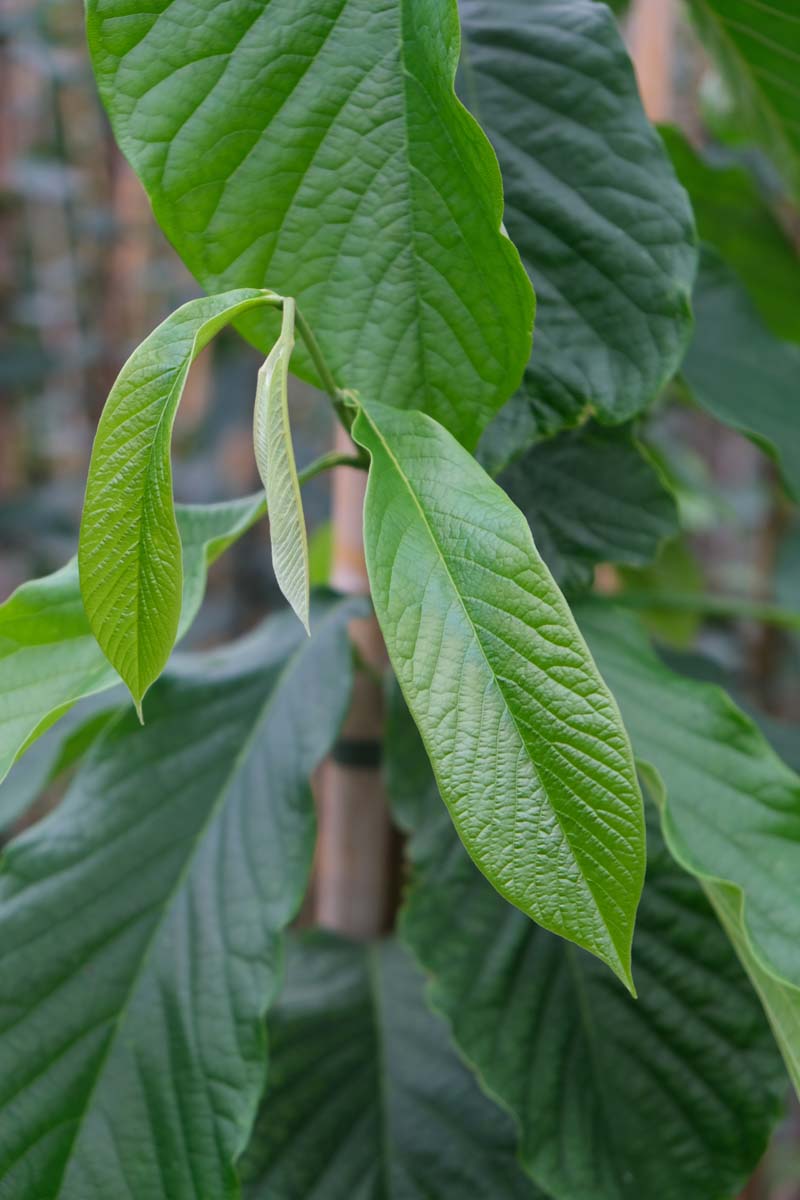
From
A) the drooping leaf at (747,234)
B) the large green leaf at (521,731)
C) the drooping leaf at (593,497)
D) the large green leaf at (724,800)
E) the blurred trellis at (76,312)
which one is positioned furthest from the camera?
the blurred trellis at (76,312)

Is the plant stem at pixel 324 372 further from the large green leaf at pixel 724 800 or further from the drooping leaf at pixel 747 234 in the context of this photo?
the drooping leaf at pixel 747 234

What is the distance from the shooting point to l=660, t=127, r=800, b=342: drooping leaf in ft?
2.15

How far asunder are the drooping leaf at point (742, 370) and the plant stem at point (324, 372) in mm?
238

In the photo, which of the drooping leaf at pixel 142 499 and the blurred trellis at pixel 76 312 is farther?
the blurred trellis at pixel 76 312

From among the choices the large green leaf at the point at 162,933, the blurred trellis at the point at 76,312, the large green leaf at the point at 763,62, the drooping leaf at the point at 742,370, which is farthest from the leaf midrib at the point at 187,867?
the blurred trellis at the point at 76,312

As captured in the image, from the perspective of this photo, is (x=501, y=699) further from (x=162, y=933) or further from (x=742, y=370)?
(x=742, y=370)

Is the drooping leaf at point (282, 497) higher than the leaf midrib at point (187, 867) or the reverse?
higher

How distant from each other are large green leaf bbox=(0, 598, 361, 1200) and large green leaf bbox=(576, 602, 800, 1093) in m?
0.13

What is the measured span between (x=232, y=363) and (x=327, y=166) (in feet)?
5.19

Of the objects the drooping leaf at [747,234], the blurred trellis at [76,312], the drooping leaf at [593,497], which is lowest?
the blurred trellis at [76,312]

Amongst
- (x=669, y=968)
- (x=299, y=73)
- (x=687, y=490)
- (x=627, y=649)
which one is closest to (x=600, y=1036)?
(x=669, y=968)

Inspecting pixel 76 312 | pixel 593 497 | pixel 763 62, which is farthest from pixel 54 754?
pixel 76 312

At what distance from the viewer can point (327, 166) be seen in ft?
1.12

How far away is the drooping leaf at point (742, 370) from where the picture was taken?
1.76 feet
